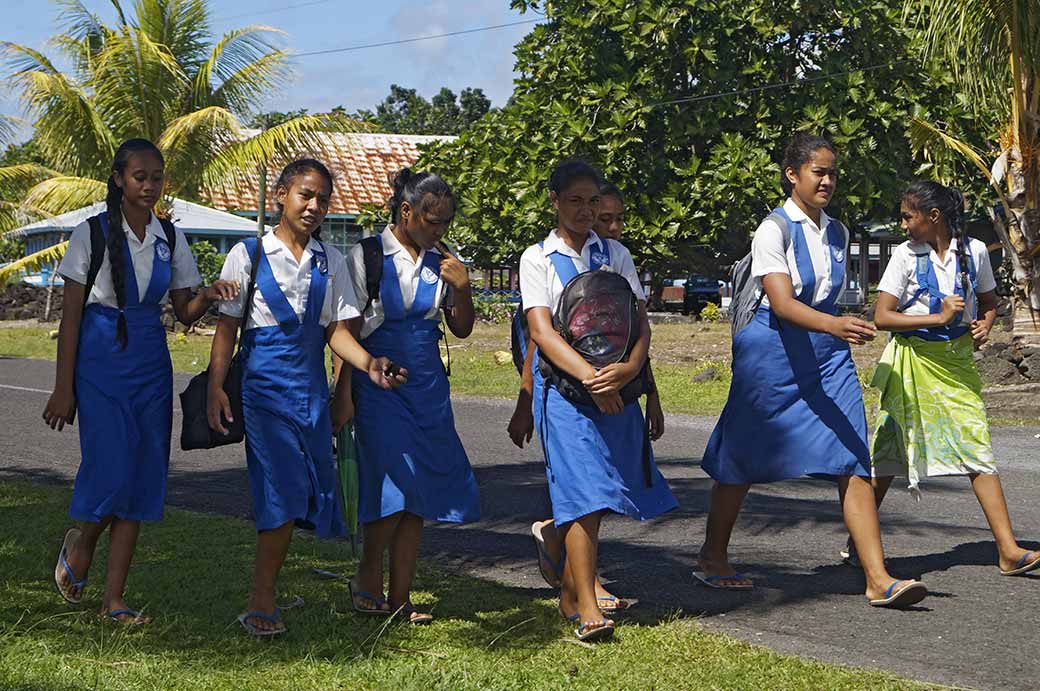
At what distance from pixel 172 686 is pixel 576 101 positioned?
79.5 feet

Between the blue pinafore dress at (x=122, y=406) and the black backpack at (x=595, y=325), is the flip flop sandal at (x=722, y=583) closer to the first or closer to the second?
the black backpack at (x=595, y=325)

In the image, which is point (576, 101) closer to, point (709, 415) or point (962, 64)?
point (962, 64)

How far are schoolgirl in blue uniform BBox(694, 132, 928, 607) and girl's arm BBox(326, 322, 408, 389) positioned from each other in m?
1.57

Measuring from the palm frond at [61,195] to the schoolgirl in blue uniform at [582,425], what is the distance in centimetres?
2123

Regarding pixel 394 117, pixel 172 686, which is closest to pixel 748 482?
pixel 172 686

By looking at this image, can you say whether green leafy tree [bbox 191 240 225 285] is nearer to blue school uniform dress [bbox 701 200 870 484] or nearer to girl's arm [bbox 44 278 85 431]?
girl's arm [bbox 44 278 85 431]

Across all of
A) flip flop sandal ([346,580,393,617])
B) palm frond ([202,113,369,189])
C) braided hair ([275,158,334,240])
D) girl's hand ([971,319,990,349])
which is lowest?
flip flop sandal ([346,580,393,617])

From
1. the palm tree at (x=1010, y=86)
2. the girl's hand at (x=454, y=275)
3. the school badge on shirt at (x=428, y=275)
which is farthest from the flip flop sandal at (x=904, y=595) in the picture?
the palm tree at (x=1010, y=86)

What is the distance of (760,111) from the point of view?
90.7 ft

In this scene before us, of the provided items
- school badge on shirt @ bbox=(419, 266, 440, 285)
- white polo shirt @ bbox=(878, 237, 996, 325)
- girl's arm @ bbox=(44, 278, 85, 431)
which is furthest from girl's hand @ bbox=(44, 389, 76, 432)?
white polo shirt @ bbox=(878, 237, 996, 325)

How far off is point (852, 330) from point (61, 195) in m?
22.4

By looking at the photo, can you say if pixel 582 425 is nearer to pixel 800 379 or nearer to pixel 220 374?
pixel 800 379

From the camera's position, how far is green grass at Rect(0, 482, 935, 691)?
4.59m

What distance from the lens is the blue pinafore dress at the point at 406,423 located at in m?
5.34
